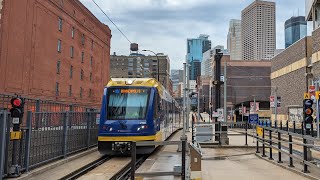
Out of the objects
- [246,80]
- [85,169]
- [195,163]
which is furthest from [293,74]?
[246,80]

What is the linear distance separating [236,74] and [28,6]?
307 ft

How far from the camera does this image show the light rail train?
49.8 ft

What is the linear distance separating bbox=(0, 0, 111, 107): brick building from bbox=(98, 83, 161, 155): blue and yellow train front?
78.3 ft

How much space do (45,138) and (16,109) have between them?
2.54 m

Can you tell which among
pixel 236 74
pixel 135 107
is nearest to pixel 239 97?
pixel 236 74

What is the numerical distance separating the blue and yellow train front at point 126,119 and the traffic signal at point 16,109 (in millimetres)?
5545

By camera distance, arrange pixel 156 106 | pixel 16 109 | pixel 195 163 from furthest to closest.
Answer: pixel 156 106, pixel 16 109, pixel 195 163

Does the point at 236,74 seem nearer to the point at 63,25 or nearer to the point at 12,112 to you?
the point at 63,25

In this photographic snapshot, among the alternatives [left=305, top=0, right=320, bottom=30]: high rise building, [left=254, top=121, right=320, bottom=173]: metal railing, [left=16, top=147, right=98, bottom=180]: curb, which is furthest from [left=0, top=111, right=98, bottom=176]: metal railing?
[left=305, top=0, right=320, bottom=30]: high rise building

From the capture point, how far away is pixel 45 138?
40.3 ft

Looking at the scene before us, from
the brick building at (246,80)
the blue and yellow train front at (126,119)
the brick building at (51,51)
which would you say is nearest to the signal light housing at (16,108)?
the blue and yellow train front at (126,119)

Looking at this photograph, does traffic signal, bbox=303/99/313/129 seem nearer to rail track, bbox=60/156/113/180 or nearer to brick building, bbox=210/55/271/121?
rail track, bbox=60/156/113/180

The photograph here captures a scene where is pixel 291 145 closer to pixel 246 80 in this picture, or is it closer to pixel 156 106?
pixel 156 106

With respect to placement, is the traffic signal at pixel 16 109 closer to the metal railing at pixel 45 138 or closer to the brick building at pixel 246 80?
the metal railing at pixel 45 138
